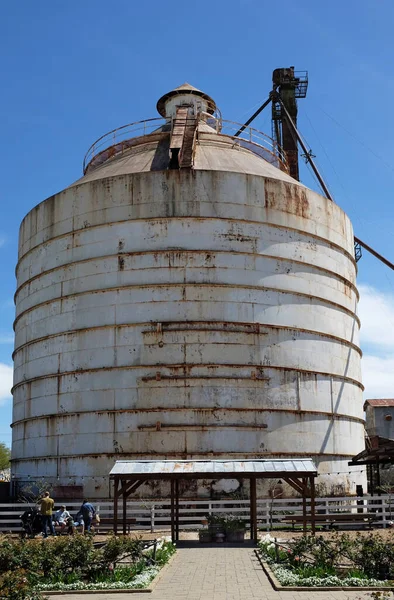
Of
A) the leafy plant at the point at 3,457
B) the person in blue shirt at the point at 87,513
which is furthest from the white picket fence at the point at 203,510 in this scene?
the leafy plant at the point at 3,457

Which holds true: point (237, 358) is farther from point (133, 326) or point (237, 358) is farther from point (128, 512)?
point (128, 512)

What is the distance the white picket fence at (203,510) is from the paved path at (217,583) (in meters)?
6.39

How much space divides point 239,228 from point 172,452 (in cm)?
852

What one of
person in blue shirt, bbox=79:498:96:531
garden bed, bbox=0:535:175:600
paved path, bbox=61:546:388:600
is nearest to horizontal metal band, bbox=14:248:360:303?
person in blue shirt, bbox=79:498:96:531

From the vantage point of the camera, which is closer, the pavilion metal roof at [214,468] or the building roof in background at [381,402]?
the pavilion metal roof at [214,468]

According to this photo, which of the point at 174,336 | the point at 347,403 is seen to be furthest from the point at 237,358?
the point at 347,403

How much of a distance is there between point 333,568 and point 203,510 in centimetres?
1033

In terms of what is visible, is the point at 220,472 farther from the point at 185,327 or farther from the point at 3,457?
the point at 3,457

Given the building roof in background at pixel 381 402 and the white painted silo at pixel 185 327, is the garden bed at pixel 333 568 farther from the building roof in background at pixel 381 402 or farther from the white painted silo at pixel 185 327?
the building roof in background at pixel 381 402

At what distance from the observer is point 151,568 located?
13.2 meters

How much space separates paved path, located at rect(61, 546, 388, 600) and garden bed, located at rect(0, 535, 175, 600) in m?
0.39

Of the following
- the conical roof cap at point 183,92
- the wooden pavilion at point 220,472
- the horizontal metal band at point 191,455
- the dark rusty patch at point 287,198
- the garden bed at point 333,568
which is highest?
the conical roof cap at point 183,92

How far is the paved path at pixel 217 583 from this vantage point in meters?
10.6

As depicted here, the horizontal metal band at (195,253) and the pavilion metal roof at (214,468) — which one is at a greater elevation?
the horizontal metal band at (195,253)
